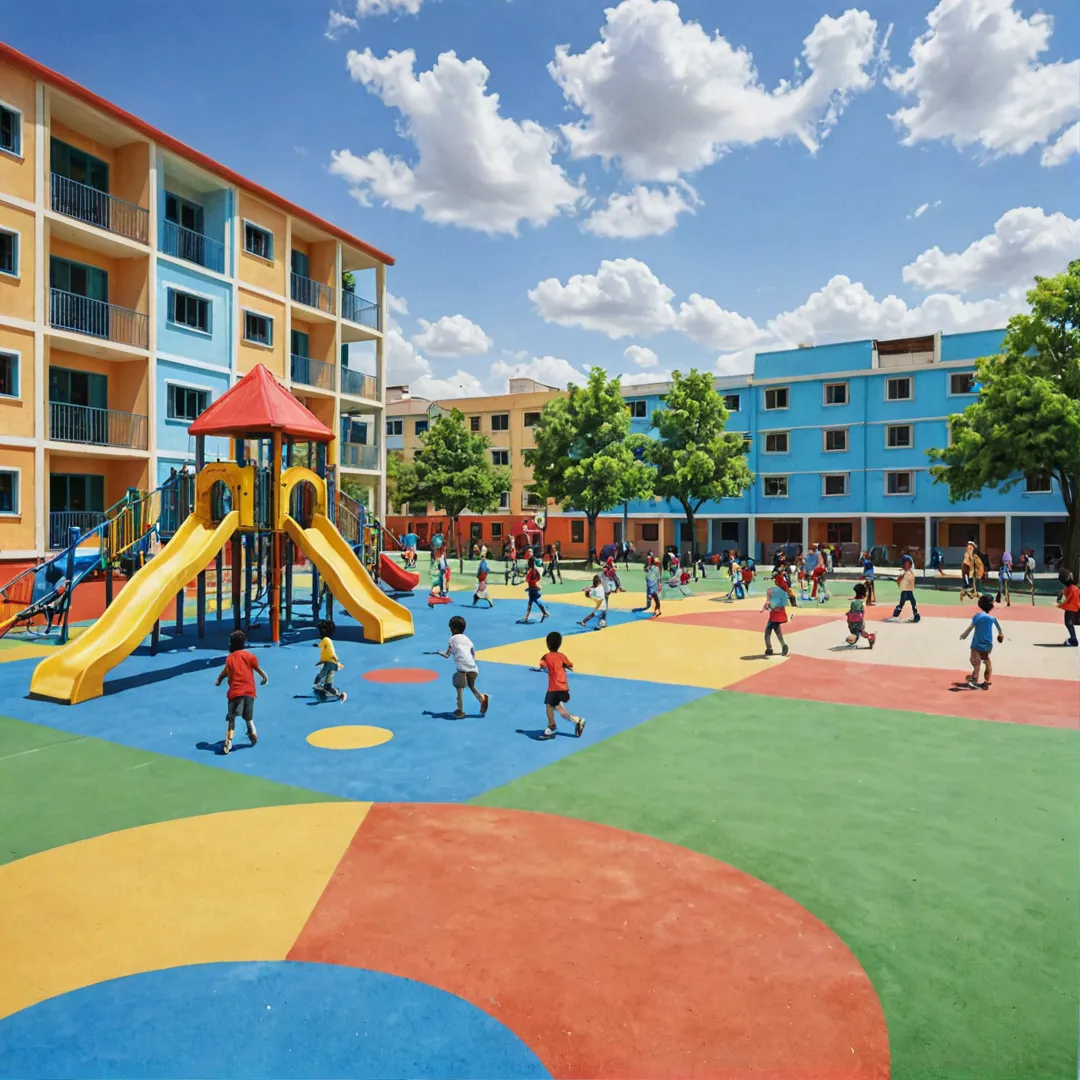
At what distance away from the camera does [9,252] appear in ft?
77.5

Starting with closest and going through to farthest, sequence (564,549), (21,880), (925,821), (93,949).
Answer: (93,949), (21,880), (925,821), (564,549)

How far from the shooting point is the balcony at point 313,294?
34.9 metres

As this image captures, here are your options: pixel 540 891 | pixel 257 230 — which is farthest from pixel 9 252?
pixel 540 891

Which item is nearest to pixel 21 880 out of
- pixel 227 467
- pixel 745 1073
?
pixel 745 1073

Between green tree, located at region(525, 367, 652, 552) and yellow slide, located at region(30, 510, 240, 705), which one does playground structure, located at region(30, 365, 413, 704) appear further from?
green tree, located at region(525, 367, 652, 552)

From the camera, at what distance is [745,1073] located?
14.7 ft

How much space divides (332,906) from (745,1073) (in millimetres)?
3360

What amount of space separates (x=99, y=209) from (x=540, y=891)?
92.3 ft

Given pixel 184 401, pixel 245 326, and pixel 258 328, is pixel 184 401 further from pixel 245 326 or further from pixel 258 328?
pixel 258 328

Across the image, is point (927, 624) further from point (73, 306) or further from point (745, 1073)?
point (73, 306)

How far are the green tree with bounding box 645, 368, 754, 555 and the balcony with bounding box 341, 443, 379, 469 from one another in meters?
17.2

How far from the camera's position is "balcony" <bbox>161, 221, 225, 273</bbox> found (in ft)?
94.4

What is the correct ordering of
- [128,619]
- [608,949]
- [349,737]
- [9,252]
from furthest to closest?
[9,252] < [128,619] < [349,737] < [608,949]

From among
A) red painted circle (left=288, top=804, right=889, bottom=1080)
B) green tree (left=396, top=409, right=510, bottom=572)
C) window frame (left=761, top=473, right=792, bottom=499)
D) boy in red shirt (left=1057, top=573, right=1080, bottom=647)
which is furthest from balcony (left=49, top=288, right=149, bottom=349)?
window frame (left=761, top=473, right=792, bottom=499)
